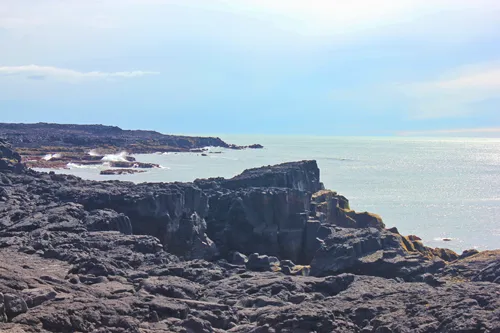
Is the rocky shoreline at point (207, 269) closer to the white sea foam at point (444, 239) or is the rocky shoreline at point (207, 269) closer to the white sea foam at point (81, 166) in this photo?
the white sea foam at point (444, 239)

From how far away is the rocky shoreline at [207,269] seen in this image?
21328 millimetres

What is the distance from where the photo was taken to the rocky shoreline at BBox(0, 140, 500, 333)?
21.3 metres

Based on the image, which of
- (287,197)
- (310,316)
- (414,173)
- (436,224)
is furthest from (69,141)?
(310,316)

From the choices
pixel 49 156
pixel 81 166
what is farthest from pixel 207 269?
pixel 49 156

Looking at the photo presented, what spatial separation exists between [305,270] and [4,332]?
2049cm

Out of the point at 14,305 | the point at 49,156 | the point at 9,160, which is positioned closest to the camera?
the point at 14,305

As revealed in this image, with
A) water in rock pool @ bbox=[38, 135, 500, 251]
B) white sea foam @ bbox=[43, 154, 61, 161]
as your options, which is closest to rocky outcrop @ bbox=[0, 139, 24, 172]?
water in rock pool @ bbox=[38, 135, 500, 251]

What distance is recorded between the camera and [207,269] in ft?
99.9

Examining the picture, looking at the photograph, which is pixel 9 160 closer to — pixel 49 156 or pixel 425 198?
pixel 425 198

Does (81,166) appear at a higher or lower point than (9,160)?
lower

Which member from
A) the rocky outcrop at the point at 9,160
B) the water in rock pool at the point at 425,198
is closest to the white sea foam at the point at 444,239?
the water in rock pool at the point at 425,198

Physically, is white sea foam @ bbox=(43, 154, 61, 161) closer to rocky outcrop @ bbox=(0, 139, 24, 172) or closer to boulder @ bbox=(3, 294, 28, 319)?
rocky outcrop @ bbox=(0, 139, 24, 172)

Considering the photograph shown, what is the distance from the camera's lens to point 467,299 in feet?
74.1

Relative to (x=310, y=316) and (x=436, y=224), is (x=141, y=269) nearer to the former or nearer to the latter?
(x=310, y=316)
